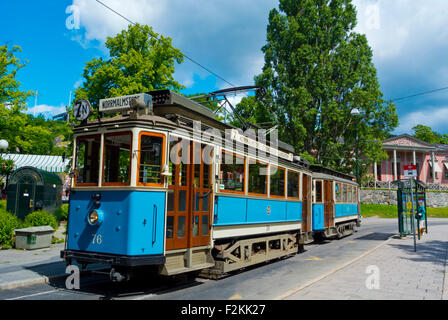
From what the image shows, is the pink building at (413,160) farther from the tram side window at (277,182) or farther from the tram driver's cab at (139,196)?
the tram driver's cab at (139,196)

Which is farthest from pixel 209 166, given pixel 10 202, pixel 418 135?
pixel 418 135

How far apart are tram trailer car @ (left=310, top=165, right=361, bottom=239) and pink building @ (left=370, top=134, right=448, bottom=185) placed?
2862 centimetres

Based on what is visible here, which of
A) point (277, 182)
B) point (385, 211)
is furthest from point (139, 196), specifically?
point (385, 211)

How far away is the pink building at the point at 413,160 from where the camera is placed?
47.7 m

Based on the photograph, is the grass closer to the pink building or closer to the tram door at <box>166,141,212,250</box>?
the pink building

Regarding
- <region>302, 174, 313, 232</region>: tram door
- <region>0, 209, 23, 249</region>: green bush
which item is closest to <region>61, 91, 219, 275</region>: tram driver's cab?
<region>0, 209, 23, 249</region>: green bush

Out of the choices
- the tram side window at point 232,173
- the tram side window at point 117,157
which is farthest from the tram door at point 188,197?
the tram side window at point 117,157

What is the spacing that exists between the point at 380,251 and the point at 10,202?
557 inches

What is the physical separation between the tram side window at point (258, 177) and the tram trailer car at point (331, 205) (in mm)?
5373

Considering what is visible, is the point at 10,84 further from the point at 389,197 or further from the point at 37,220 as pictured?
the point at 389,197

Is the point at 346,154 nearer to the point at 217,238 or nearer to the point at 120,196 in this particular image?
the point at 217,238

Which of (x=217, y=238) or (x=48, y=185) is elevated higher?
(x=48, y=185)

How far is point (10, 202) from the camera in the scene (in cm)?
1450

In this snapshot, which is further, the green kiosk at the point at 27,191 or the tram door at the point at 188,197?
the green kiosk at the point at 27,191
